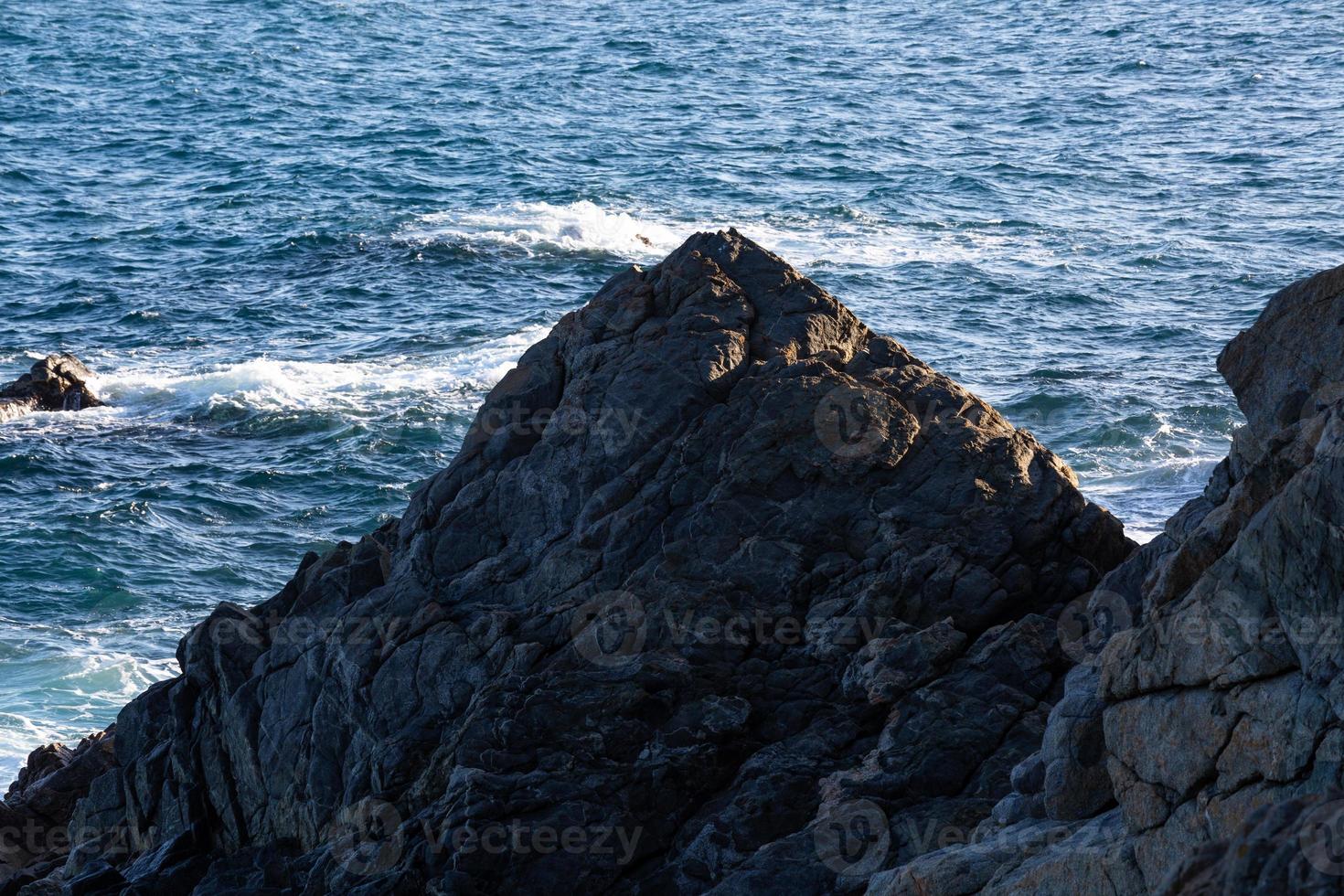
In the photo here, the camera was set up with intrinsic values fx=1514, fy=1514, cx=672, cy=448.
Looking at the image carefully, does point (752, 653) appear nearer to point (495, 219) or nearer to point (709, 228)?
point (709, 228)

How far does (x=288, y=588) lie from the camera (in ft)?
68.2

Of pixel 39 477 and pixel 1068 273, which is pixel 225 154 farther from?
pixel 1068 273

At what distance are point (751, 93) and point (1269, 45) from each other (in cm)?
2618

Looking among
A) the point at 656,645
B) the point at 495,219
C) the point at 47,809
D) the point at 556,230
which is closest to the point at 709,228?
the point at 556,230

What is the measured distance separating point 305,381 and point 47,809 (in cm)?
1988

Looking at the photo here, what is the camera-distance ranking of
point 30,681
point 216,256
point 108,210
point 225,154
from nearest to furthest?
point 30,681
point 216,256
point 108,210
point 225,154

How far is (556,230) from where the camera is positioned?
53.4 meters

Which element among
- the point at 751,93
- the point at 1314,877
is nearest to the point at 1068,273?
the point at 751,93

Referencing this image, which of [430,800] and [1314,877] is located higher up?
[1314,877]

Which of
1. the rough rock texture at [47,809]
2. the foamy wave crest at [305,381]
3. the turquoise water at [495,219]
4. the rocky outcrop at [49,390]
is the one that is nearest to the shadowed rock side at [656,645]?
the rough rock texture at [47,809]

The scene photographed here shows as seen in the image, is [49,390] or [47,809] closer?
[47,809]

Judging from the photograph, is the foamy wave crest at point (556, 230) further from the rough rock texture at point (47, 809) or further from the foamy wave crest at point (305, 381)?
the rough rock texture at point (47, 809)

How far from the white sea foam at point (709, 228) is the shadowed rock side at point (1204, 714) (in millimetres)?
36887

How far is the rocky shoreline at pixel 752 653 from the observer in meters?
11.4
